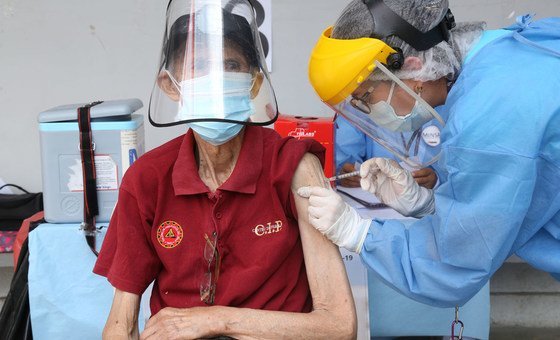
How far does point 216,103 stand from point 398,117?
497 mm

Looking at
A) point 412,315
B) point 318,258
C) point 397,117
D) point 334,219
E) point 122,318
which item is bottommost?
point 412,315

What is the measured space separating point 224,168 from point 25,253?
1.09 meters

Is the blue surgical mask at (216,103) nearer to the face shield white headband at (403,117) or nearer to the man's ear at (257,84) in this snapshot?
the man's ear at (257,84)

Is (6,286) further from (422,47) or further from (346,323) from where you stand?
(422,47)

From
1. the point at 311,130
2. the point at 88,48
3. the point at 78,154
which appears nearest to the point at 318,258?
the point at 311,130

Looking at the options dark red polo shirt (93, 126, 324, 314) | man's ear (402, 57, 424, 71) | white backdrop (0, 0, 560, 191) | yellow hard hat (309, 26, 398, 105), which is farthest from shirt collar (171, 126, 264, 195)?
white backdrop (0, 0, 560, 191)

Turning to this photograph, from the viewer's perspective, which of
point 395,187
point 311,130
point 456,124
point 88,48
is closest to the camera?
point 456,124

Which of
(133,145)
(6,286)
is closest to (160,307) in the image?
(133,145)

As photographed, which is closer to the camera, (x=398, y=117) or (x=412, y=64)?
(x=412, y=64)

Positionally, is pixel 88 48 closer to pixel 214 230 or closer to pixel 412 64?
pixel 214 230

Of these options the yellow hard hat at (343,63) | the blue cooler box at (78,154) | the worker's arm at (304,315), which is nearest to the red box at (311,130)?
the blue cooler box at (78,154)

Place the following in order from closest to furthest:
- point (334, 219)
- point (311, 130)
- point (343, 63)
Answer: point (343, 63) < point (334, 219) < point (311, 130)

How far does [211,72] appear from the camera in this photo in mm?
1692

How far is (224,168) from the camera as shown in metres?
1.90
